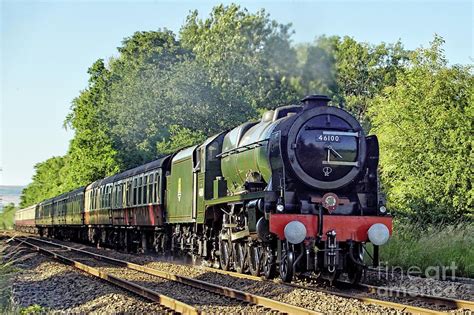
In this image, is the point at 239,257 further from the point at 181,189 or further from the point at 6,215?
the point at 6,215

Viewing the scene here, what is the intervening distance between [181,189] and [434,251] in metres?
7.22

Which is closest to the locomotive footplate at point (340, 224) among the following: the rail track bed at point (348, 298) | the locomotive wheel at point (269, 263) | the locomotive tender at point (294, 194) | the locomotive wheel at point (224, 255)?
the locomotive tender at point (294, 194)

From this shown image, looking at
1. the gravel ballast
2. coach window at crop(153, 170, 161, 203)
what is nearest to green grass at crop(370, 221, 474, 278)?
the gravel ballast

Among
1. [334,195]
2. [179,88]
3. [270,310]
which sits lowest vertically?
[270,310]

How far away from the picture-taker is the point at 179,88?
42.4 meters

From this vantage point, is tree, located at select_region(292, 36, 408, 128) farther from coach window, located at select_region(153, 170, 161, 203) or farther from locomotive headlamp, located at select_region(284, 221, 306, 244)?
locomotive headlamp, located at select_region(284, 221, 306, 244)

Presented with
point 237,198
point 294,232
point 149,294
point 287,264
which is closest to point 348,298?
point 294,232

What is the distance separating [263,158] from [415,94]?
1541 cm

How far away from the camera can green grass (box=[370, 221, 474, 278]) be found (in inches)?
598

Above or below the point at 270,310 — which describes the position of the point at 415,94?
above

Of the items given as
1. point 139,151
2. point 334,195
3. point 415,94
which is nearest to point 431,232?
point 334,195

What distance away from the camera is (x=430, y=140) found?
26203mm

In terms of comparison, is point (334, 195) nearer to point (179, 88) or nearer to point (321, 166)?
Answer: point (321, 166)

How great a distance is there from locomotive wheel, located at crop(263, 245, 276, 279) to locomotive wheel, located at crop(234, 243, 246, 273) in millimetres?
1407
